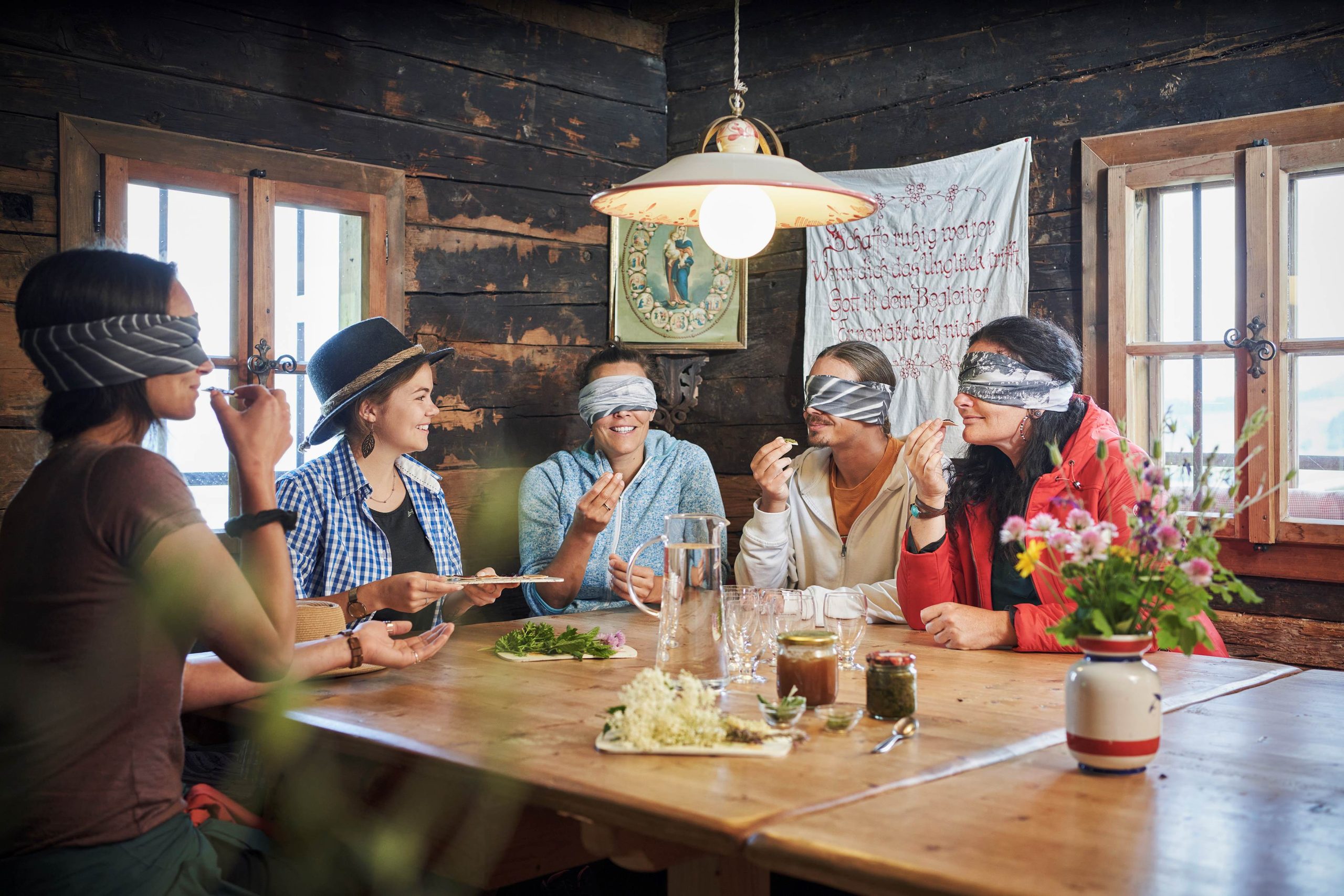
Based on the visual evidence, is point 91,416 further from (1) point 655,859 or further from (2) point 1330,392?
(2) point 1330,392

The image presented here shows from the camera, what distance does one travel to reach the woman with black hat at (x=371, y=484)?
2.70 metres

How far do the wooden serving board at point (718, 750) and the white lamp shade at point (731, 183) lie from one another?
103cm

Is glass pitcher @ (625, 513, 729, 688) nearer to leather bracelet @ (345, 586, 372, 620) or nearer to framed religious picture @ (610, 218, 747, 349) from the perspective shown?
leather bracelet @ (345, 586, 372, 620)

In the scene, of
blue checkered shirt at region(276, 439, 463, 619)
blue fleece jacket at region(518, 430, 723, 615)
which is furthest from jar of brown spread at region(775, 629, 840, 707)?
blue fleece jacket at region(518, 430, 723, 615)

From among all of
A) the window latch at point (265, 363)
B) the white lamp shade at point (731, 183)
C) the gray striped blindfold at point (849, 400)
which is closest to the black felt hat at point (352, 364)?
the window latch at point (265, 363)

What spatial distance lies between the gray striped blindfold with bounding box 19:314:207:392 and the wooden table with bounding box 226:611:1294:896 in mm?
619

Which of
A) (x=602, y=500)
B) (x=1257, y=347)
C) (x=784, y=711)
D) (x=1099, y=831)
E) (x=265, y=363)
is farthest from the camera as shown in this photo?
(x=265, y=363)

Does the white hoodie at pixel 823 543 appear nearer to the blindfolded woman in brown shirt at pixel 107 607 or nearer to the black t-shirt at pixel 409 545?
the black t-shirt at pixel 409 545

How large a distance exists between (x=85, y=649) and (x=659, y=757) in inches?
30.5

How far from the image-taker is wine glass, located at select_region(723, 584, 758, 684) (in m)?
2.06

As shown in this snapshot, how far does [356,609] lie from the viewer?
2.33 meters

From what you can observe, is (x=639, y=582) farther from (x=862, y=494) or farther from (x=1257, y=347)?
(x=1257, y=347)

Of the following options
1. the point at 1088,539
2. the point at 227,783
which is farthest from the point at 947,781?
the point at 227,783

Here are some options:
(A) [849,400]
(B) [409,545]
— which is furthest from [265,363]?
(A) [849,400]
